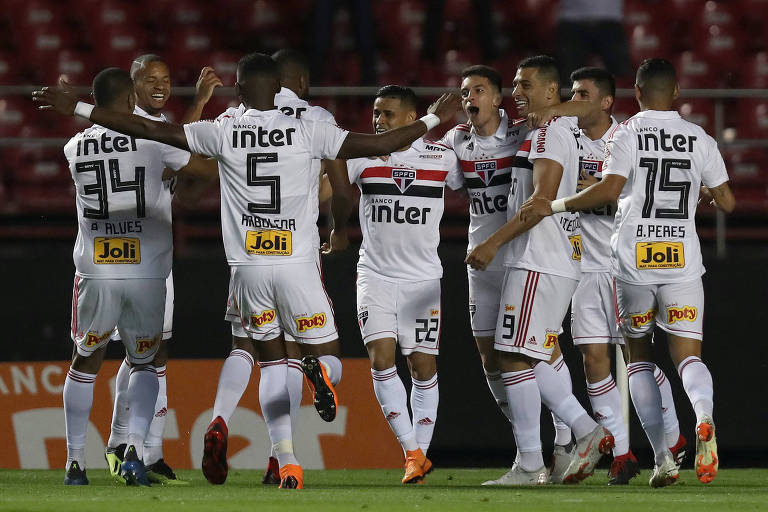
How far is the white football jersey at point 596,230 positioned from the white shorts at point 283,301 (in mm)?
2087

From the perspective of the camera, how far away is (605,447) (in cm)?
760

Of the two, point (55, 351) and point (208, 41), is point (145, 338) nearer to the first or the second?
point (55, 351)

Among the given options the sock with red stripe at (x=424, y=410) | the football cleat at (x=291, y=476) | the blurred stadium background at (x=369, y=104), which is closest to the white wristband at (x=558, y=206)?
the sock with red stripe at (x=424, y=410)

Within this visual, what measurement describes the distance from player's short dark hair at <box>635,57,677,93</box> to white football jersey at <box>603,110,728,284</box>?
0.61 feet

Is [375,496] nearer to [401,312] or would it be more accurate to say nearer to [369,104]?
[401,312]

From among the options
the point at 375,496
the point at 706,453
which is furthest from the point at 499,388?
the point at 375,496

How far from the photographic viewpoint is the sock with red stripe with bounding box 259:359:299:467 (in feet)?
24.1

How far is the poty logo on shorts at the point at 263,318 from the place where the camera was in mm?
7254

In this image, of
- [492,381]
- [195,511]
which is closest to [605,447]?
[492,381]

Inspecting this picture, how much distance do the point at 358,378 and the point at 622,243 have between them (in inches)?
118

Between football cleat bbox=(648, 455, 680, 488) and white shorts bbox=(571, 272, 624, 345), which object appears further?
white shorts bbox=(571, 272, 624, 345)

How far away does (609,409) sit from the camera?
851cm

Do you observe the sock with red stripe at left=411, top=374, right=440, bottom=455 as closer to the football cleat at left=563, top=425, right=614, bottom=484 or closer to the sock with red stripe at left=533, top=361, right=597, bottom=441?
the sock with red stripe at left=533, top=361, right=597, bottom=441

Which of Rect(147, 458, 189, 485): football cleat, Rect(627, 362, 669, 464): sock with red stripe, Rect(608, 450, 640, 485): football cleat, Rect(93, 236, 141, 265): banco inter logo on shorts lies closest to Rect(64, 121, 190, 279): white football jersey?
Rect(93, 236, 141, 265): banco inter logo on shorts
